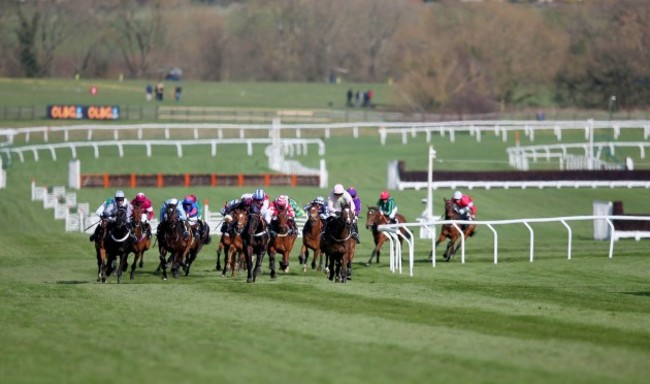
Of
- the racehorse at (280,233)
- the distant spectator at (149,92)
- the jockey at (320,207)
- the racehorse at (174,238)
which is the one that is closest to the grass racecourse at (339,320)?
the racehorse at (174,238)

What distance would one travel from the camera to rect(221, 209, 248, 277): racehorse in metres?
26.7

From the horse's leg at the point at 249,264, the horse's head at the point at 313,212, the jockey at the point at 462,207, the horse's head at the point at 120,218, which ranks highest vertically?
the jockey at the point at 462,207

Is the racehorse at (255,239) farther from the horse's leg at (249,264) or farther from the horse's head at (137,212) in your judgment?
the horse's head at (137,212)

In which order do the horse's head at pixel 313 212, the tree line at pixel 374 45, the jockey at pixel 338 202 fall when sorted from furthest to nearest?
the tree line at pixel 374 45
the horse's head at pixel 313 212
the jockey at pixel 338 202

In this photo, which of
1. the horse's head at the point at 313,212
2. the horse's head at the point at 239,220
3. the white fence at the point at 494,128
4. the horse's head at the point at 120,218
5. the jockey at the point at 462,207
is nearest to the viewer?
the horse's head at the point at 120,218

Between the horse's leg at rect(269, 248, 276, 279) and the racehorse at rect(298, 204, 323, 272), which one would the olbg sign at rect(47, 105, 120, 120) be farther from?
the horse's leg at rect(269, 248, 276, 279)

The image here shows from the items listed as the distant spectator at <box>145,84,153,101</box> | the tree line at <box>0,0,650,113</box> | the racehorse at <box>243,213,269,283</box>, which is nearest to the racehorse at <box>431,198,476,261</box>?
the racehorse at <box>243,213,269,283</box>

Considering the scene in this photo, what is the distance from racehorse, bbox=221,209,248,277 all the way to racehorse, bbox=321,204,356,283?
4.73ft

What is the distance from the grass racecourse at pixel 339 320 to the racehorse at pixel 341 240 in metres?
0.40

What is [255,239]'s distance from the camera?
1044 inches

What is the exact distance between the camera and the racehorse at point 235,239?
26.7m

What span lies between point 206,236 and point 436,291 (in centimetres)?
730

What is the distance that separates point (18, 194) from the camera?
4772cm

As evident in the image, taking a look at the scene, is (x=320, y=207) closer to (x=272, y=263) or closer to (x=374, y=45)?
(x=272, y=263)
